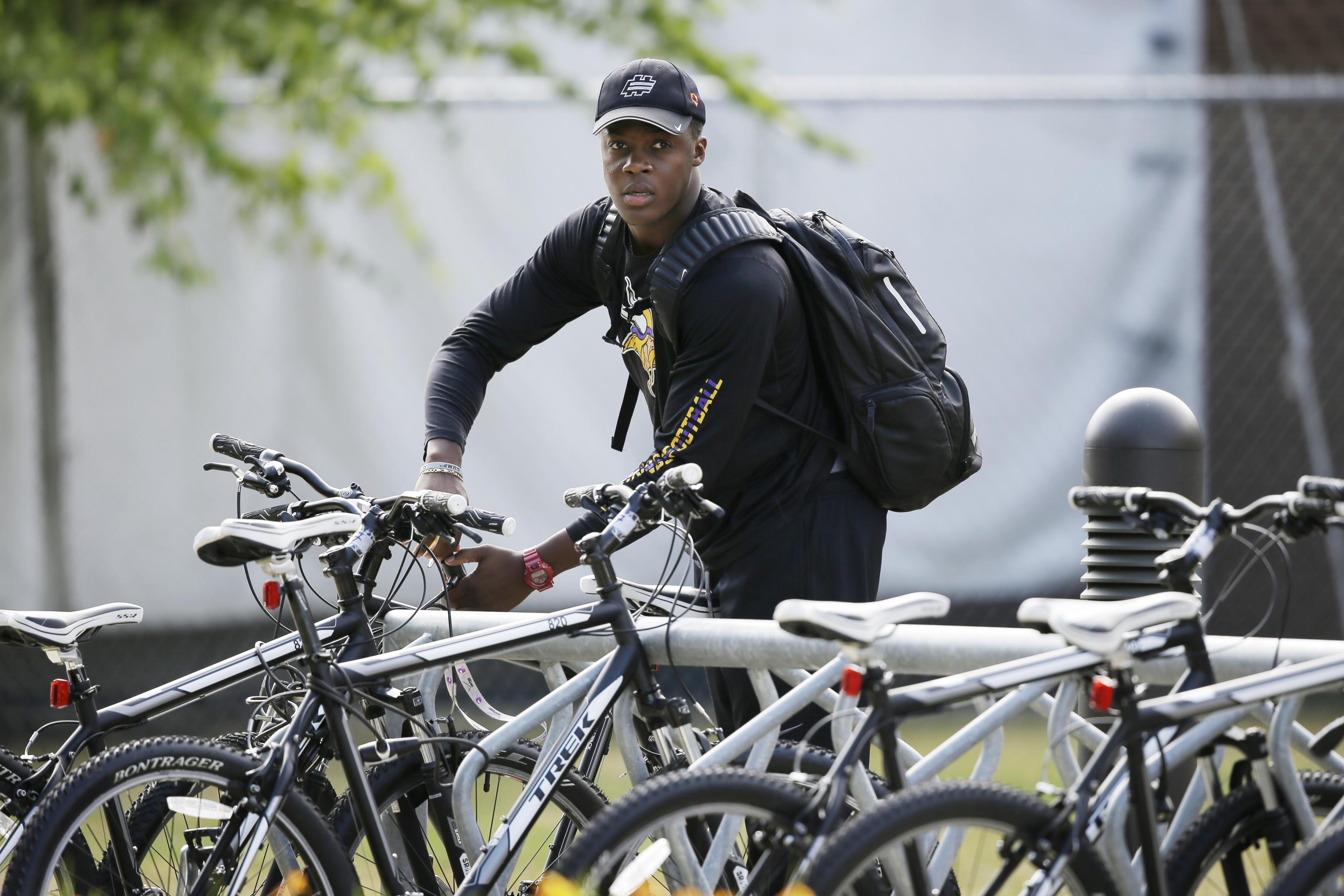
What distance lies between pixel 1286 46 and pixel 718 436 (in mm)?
6275

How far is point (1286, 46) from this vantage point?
8.53 meters

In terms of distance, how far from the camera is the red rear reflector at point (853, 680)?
8.96 ft

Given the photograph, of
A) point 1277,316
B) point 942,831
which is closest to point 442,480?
point 942,831

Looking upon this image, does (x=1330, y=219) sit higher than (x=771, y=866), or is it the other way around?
(x=1330, y=219)

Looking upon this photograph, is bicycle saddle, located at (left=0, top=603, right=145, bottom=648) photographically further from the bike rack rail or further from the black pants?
the black pants

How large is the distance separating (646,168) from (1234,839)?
1883mm

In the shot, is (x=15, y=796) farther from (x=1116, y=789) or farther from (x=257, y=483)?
(x=1116, y=789)

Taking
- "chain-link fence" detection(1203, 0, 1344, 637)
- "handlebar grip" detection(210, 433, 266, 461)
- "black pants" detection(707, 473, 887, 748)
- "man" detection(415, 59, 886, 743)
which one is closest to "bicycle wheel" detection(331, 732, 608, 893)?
"man" detection(415, 59, 886, 743)

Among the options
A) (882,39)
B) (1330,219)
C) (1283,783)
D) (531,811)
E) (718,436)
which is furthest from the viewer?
(882,39)

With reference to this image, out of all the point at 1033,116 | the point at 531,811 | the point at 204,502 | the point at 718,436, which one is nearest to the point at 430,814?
the point at 531,811

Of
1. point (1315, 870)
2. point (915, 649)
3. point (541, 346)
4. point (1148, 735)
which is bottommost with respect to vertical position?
point (1315, 870)

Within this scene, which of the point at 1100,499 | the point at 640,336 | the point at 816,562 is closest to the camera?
the point at 1100,499

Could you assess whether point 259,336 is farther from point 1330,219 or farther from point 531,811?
point 1330,219

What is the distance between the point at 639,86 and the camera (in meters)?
3.67
